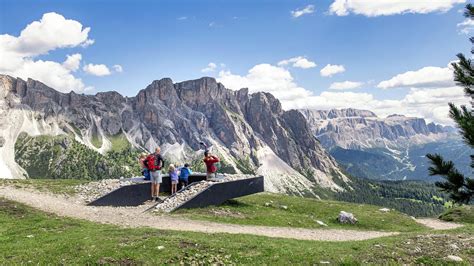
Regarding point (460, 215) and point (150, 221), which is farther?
point (460, 215)

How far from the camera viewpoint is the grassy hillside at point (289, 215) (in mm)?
34278

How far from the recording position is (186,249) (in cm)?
1922

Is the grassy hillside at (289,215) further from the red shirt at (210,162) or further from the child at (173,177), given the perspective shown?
the child at (173,177)

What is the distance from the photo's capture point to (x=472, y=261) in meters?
Answer: 18.9

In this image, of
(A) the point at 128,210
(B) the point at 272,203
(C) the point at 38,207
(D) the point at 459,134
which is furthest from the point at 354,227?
(C) the point at 38,207

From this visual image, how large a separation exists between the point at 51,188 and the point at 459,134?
4046cm

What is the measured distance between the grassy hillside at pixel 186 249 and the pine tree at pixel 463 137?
17.7 feet

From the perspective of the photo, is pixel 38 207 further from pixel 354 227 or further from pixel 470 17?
pixel 470 17

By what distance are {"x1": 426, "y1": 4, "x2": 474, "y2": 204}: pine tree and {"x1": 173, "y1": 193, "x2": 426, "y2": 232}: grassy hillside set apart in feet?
67.0

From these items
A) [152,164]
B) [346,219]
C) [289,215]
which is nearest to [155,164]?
[152,164]

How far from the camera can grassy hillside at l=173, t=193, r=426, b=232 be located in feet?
112

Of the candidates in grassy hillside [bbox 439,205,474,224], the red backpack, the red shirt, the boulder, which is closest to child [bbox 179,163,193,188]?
the red shirt

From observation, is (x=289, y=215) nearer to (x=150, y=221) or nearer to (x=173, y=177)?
(x=173, y=177)

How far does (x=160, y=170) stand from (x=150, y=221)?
9157 millimetres
